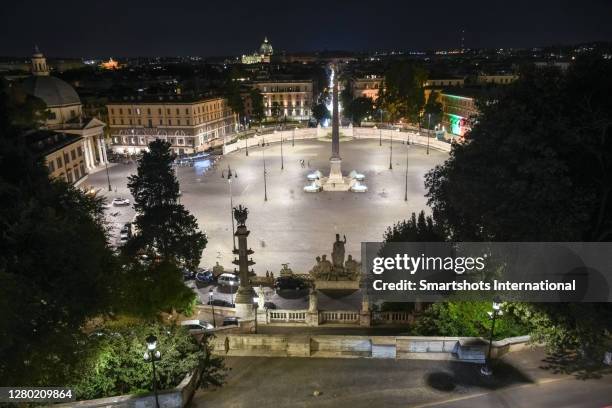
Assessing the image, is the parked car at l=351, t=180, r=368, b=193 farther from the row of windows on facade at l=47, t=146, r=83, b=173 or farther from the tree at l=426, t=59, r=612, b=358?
the tree at l=426, t=59, r=612, b=358

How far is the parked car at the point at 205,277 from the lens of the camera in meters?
29.9

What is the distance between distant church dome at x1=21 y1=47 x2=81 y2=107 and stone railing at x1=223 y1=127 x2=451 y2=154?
77.5ft

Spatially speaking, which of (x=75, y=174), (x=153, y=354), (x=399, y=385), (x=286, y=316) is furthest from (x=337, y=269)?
(x=75, y=174)

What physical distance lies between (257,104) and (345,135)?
65.3ft

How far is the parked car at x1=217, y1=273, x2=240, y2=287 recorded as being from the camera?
2884 cm

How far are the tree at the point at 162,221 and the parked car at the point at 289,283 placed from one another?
14.9 ft

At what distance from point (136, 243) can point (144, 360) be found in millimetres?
12181

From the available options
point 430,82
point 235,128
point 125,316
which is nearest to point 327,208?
point 125,316

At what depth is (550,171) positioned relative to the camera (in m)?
15.6

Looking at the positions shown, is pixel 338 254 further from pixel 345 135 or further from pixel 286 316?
pixel 345 135

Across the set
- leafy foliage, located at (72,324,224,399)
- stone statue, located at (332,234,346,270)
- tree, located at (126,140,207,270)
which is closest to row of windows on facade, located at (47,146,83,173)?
tree, located at (126,140,207,270)

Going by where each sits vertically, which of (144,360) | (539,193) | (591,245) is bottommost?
(144,360)

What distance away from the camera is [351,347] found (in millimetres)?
16969

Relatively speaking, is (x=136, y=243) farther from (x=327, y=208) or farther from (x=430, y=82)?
(x=430, y=82)
